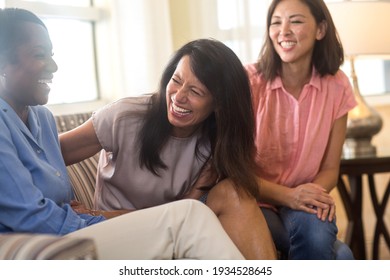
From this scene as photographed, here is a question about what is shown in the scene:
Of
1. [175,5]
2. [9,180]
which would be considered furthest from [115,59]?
[9,180]

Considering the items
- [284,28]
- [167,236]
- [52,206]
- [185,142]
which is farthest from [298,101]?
[52,206]

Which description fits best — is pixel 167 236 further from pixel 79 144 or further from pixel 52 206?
pixel 79 144

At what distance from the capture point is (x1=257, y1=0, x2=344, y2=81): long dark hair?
1.36m

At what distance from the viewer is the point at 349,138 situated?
5.65 feet

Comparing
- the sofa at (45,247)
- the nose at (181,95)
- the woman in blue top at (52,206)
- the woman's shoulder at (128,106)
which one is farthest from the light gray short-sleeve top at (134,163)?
the sofa at (45,247)

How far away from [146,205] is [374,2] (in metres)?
0.92

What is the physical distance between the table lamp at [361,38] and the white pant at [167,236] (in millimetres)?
824

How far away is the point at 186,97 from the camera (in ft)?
3.73

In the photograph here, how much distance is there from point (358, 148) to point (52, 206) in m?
1.01

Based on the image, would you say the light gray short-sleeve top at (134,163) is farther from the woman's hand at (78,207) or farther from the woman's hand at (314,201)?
the woman's hand at (314,201)

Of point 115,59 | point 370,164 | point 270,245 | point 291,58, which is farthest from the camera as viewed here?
point 115,59

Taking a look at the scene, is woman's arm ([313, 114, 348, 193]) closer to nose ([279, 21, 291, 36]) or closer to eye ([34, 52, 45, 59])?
nose ([279, 21, 291, 36])

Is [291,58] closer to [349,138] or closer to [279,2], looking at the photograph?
[279,2]

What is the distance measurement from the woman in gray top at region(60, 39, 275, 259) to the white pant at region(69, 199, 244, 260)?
17 cm
